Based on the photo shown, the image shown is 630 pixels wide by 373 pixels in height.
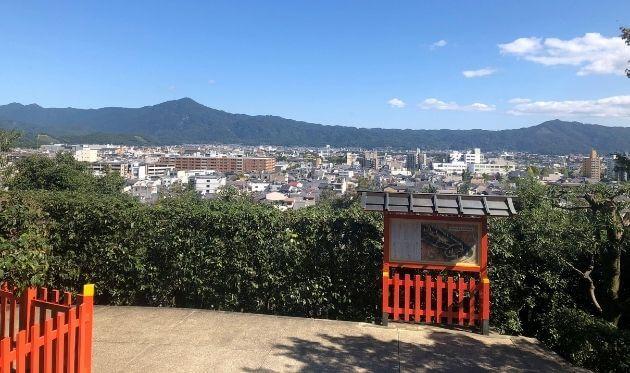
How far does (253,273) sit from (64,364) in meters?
3.00

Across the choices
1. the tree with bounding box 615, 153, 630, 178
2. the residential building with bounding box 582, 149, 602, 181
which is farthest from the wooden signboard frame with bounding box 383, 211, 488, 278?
the residential building with bounding box 582, 149, 602, 181

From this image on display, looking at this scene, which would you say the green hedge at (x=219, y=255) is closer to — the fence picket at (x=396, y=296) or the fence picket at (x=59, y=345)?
the fence picket at (x=396, y=296)

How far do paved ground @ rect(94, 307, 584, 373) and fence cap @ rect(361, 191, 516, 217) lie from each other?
1.48m

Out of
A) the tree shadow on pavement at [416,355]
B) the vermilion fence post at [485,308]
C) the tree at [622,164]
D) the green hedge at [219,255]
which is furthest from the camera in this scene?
the green hedge at [219,255]

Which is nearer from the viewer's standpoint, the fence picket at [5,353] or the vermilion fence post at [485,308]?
the fence picket at [5,353]

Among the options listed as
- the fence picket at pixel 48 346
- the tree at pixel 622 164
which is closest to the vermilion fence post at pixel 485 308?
the tree at pixel 622 164

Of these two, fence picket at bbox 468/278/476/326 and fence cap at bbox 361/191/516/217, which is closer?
fence cap at bbox 361/191/516/217

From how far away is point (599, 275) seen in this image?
20.3 feet

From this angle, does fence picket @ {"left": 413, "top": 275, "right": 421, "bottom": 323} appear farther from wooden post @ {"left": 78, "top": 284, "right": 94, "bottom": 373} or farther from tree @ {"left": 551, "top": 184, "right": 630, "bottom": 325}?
wooden post @ {"left": 78, "top": 284, "right": 94, "bottom": 373}

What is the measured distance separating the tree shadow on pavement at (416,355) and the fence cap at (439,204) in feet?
4.85

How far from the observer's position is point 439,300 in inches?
227

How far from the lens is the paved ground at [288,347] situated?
15.5 ft

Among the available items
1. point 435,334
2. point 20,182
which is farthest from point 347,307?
point 20,182

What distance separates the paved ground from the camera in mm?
4734
